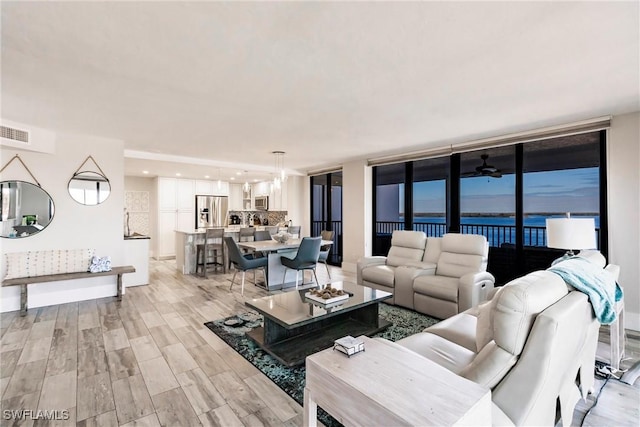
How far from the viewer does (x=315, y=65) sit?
2254 millimetres

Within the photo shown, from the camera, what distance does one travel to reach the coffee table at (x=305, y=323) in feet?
8.50

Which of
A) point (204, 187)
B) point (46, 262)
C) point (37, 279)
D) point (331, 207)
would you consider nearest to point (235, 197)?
point (204, 187)

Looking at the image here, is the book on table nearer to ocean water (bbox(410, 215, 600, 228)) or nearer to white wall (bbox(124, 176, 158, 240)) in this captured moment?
ocean water (bbox(410, 215, 600, 228))

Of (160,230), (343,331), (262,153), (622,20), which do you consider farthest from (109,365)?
(160,230)

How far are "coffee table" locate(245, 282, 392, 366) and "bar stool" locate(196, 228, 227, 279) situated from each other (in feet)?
10.8

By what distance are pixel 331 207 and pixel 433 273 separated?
393 cm

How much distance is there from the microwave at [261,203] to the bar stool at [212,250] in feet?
7.89

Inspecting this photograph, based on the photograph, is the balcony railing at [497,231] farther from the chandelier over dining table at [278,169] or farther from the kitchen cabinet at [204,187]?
the kitchen cabinet at [204,187]

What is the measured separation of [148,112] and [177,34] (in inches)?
68.3

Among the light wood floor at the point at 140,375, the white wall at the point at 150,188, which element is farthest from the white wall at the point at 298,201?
the light wood floor at the point at 140,375

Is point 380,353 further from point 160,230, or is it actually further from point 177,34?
point 160,230

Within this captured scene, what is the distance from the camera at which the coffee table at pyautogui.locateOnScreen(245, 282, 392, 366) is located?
2592mm

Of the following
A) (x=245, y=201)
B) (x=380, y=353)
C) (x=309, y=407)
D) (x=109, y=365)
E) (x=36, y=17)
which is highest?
(x=36, y=17)

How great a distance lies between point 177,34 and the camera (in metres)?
1.85
